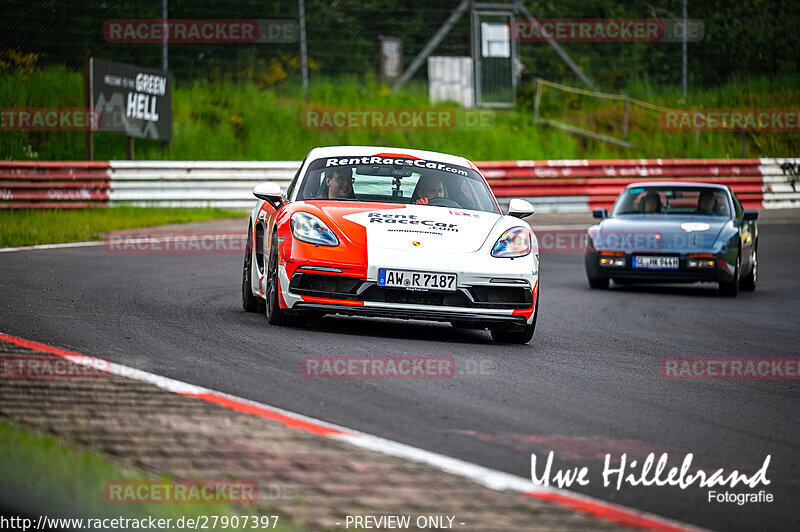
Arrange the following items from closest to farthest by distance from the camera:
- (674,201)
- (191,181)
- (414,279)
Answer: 1. (414,279)
2. (674,201)
3. (191,181)

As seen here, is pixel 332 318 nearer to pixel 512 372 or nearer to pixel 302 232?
pixel 302 232

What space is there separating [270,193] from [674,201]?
706 centimetres

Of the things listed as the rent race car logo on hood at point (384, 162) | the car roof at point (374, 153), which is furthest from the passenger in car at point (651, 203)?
the rent race car logo on hood at point (384, 162)

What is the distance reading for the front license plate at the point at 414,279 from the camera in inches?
303

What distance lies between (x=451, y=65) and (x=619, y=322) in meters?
18.5

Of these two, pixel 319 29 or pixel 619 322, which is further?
pixel 319 29

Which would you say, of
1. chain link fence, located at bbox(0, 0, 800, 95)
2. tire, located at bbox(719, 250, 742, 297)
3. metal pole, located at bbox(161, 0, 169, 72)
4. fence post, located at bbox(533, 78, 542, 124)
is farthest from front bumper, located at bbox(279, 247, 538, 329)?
fence post, located at bbox(533, 78, 542, 124)

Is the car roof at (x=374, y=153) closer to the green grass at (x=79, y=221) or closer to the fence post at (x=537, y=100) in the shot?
the green grass at (x=79, y=221)

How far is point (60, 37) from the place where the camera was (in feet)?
77.0

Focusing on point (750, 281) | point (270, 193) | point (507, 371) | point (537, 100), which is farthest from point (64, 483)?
point (537, 100)

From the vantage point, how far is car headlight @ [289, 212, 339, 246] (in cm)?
786

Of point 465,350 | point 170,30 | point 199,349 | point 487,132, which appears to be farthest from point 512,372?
point 487,132

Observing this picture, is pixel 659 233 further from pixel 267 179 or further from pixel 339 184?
pixel 267 179

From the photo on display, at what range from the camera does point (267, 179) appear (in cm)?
2198
